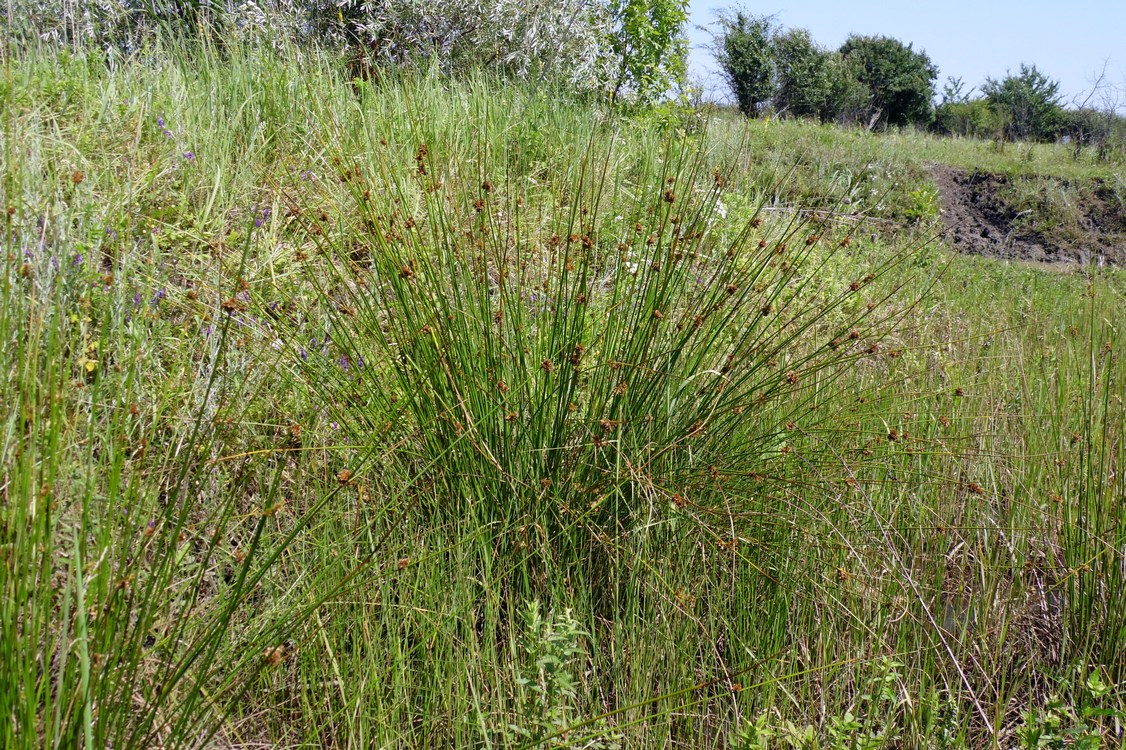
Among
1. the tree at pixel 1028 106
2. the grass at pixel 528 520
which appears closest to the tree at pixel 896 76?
the tree at pixel 1028 106

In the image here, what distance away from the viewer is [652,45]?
6.76m

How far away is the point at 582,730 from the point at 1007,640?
4.35ft

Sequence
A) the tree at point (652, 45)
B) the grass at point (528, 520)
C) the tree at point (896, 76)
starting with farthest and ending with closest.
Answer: the tree at point (896, 76), the tree at point (652, 45), the grass at point (528, 520)

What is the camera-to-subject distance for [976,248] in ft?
31.9

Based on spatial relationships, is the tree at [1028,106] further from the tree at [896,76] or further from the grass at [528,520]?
the grass at [528,520]

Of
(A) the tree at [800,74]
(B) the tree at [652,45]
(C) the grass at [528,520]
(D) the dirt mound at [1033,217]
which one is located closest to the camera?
(C) the grass at [528,520]

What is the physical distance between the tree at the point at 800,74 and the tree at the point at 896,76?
5181 mm

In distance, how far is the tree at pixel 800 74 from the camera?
15.8m

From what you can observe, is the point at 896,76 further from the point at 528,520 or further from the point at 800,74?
the point at 528,520

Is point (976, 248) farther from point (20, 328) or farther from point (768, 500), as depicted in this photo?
point (20, 328)

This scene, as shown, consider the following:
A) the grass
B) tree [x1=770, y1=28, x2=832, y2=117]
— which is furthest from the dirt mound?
the grass

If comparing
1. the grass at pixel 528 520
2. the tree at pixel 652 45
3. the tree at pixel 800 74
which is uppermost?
the tree at pixel 800 74

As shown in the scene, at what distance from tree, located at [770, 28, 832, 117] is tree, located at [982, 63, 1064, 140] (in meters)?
4.33

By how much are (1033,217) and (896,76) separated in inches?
599
